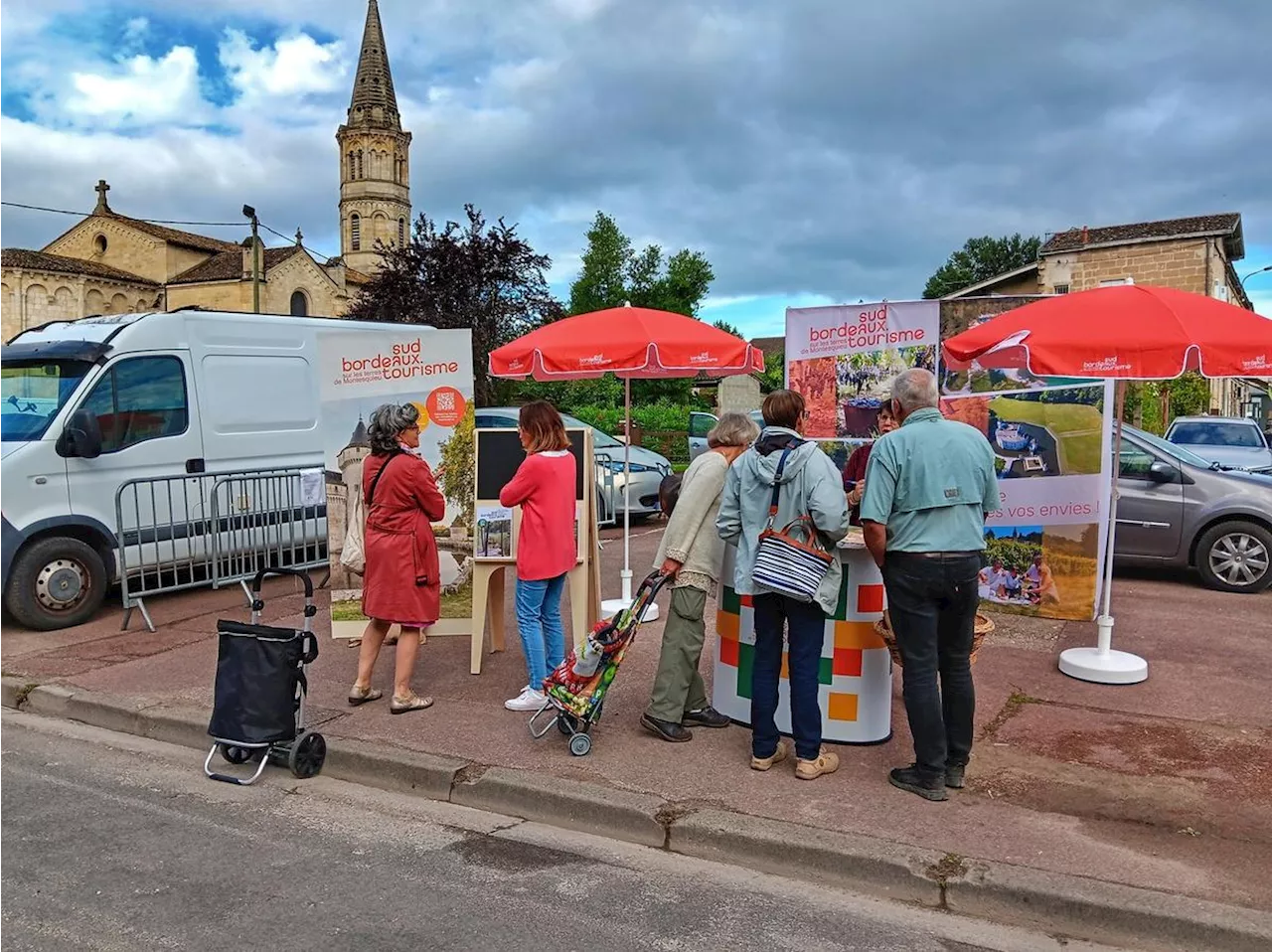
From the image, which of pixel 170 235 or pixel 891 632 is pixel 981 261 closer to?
pixel 170 235

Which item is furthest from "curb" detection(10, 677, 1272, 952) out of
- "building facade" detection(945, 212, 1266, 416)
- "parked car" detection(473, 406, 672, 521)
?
"building facade" detection(945, 212, 1266, 416)

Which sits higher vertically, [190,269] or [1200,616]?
[190,269]

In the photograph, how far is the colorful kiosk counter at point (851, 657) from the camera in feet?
17.1

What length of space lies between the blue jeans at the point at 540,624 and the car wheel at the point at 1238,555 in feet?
23.7

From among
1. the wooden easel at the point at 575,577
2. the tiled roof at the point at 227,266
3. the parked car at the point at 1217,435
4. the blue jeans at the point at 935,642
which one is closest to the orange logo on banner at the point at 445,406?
the wooden easel at the point at 575,577

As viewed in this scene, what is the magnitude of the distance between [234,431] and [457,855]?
6616 mm

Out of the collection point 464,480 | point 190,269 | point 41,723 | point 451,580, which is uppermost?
point 190,269

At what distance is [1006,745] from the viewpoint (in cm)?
532

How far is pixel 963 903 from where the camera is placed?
3762 millimetres

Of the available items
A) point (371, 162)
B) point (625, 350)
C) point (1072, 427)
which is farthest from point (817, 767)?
point (371, 162)

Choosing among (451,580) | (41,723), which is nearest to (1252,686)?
(451,580)

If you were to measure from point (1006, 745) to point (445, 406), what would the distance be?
5249 mm

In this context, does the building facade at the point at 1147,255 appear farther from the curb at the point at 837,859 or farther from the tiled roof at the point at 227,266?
the tiled roof at the point at 227,266

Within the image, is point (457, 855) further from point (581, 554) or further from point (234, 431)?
point (234, 431)
